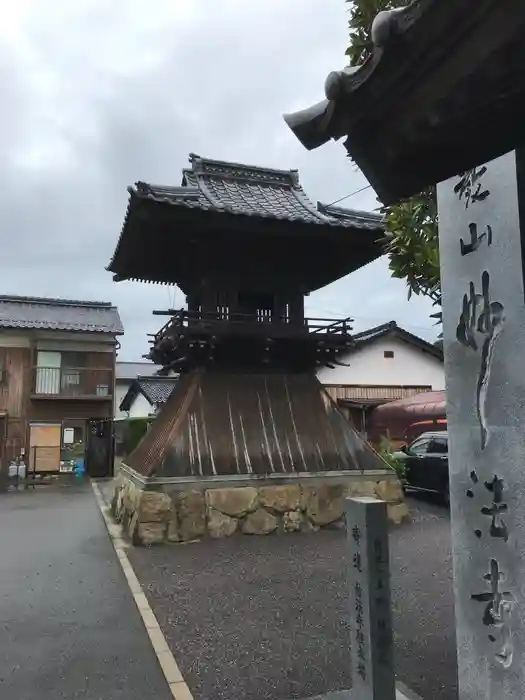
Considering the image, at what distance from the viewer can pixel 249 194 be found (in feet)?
38.5

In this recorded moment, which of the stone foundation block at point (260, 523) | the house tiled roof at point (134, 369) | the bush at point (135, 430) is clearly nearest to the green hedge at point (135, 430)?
the bush at point (135, 430)

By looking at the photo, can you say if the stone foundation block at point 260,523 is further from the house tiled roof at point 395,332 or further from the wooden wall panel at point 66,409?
the wooden wall panel at point 66,409

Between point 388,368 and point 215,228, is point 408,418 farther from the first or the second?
point 215,228

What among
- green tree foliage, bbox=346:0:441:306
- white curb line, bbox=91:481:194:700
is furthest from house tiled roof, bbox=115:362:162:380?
green tree foliage, bbox=346:0:441:306

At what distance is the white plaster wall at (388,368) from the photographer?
2278cm

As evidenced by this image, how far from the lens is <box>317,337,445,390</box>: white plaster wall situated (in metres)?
22.8

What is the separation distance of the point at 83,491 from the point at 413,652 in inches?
591

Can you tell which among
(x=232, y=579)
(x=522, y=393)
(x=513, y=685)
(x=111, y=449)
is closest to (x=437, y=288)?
(x=522, y=393)

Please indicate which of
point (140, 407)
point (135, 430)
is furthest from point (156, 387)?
point (135, 430)

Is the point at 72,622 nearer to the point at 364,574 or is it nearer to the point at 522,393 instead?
the point at 364,574

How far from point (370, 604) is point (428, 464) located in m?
11.2

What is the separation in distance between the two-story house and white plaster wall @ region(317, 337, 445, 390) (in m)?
10.0

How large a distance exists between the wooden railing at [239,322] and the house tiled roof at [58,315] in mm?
13662

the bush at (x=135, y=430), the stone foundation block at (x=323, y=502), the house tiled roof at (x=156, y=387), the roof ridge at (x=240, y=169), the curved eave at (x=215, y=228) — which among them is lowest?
the stone foundation block at (x=323, y=502)
